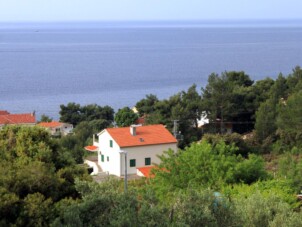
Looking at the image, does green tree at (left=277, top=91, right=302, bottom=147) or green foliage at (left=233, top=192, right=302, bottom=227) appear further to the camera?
green tree at (left=277, top=91, right=302, bottom=147)

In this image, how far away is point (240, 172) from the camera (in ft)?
52.2

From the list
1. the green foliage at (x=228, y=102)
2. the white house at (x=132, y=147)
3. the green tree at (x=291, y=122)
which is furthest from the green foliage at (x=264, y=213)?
the green foliage at (x=228, y=102)

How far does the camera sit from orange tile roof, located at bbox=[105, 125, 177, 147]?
2534 cm

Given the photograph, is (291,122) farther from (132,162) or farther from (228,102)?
(132,162)

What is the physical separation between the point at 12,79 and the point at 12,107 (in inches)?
941

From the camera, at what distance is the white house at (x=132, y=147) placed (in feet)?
82.1

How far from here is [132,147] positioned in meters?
25.0

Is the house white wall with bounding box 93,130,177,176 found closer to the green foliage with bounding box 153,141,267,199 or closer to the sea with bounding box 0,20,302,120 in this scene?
the green foliage with bounding box 153,141,267,199

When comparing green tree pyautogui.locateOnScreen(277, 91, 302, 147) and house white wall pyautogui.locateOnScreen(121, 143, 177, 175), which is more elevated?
green tree pyautogui.locateOnScreen(277, 91, 302, 147)

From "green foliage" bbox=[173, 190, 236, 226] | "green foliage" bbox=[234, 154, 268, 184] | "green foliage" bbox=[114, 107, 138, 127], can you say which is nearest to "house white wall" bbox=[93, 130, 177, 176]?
"green foliage" bbox=[234, 154, 268, 184]

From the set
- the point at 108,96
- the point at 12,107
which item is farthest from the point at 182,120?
the point at 108,96

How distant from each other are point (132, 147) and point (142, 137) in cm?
93

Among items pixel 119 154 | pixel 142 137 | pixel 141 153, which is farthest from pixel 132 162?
pixel 142 137

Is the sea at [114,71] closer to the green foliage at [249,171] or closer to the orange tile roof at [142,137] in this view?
the orange tile roof at [142,137]
